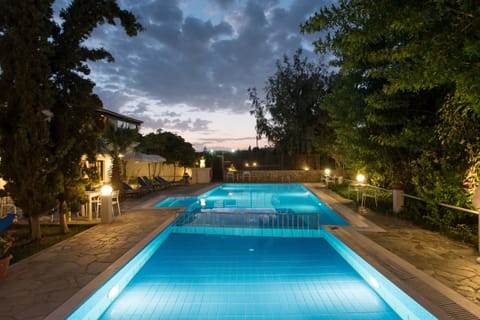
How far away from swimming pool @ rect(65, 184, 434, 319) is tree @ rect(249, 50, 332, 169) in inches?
597

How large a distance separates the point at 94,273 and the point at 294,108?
18.9 m

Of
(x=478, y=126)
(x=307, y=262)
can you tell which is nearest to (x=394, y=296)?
(x=307, y=262)

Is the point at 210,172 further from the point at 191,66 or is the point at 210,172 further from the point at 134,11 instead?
the point at 134,11

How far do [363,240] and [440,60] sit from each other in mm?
3613

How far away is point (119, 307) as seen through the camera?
145 inches

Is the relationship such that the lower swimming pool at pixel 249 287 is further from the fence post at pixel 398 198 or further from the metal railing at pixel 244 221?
the fence post at pixel 398 198

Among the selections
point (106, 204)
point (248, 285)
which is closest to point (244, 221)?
point (106, 204)

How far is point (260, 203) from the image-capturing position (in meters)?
12.6

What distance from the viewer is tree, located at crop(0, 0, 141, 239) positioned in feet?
16.8

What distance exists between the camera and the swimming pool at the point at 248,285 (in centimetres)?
353

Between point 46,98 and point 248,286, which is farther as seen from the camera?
point 46,98

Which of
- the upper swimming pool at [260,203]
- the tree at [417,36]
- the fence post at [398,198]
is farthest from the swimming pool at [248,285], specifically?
the fence post at [398,198]

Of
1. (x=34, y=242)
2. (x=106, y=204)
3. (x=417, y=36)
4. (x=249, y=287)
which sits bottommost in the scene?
(x=249, y=287)

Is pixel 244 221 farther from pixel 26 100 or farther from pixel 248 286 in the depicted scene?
pixel 26 100
